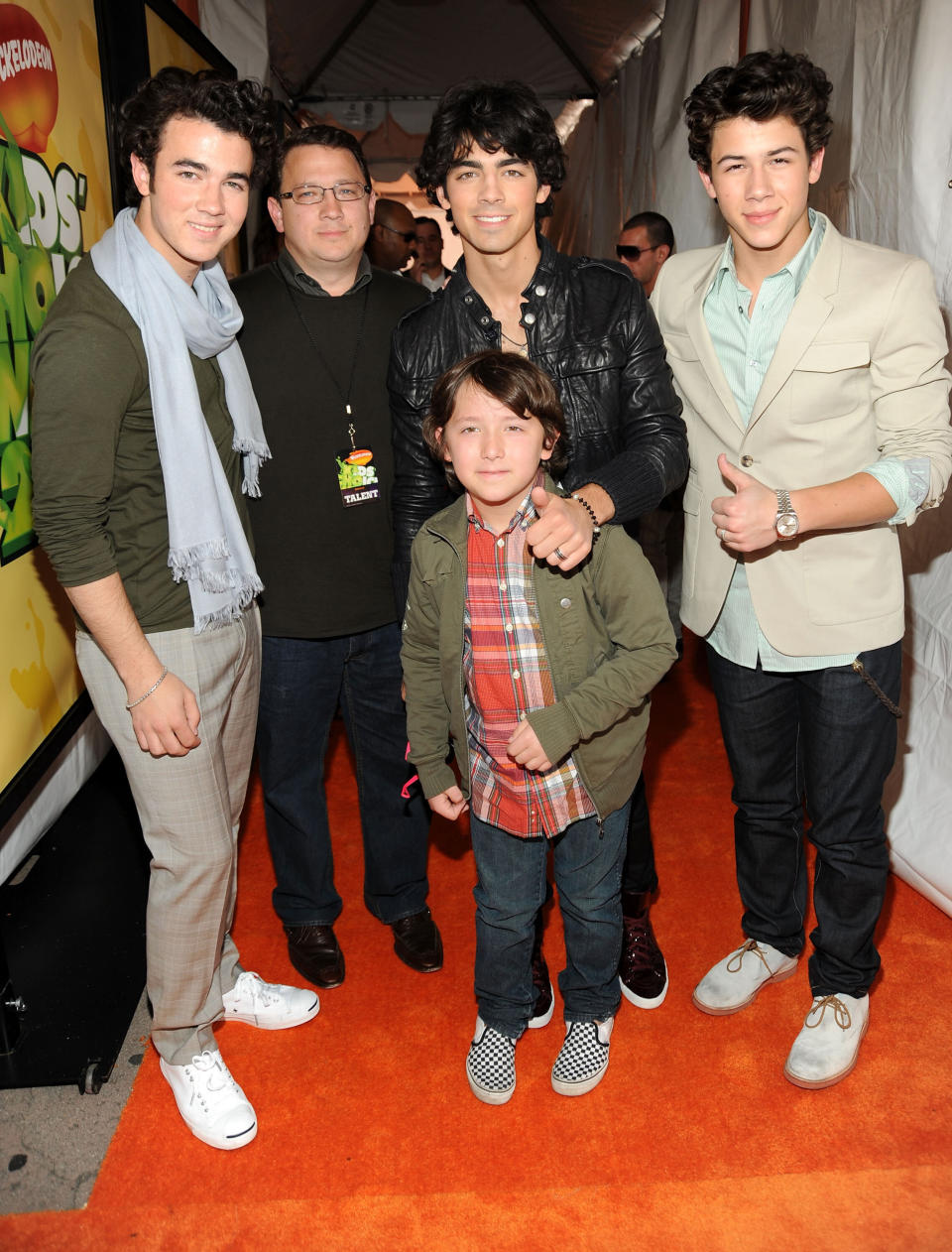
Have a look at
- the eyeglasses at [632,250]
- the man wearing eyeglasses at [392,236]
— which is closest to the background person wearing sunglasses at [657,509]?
the eyeglasses at [632,250]

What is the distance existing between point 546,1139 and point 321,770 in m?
0.92

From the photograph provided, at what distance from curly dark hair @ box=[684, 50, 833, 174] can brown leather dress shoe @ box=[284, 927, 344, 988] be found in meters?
1.91

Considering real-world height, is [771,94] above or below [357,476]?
above

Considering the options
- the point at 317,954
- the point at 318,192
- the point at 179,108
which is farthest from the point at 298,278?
the point at 317,954

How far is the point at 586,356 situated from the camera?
76.3 inches

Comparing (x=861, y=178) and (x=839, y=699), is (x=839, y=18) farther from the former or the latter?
(x=839, y=699)

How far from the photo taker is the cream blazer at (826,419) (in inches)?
69.2

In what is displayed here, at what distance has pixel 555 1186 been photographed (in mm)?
1892

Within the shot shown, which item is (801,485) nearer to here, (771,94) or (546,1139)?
(771,94)

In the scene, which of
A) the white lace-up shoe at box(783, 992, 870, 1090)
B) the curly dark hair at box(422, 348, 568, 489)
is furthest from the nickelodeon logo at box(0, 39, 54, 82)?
the white lace-up shoe at box(783, 992, 870, 1090)

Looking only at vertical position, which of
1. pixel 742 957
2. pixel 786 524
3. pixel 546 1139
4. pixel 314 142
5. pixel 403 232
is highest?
pixel 403 232

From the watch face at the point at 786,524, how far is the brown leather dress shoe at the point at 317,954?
57.2 inches

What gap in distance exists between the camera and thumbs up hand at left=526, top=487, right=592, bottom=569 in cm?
167

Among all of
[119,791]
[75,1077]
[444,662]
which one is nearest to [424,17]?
A: [119,791]
